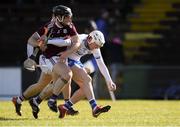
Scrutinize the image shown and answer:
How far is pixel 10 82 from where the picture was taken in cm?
2239

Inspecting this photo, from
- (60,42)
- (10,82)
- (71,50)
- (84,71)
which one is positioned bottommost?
(10,82)

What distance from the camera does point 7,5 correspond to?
95.6ft

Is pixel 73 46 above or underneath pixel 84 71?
above

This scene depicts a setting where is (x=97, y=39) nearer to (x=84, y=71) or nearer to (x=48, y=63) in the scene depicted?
(x=84, y=71)

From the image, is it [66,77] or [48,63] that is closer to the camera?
[66,77]

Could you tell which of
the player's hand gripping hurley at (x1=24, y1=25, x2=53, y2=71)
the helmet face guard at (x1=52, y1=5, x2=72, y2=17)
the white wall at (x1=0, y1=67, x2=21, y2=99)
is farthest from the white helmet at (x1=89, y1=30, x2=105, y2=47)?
the white wall at (x1=0, y1=67, x2=21, y2=99)

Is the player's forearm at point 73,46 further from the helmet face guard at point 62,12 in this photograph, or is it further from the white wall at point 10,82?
the white wall at point 10,82

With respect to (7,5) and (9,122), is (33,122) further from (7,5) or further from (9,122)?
(7,5)

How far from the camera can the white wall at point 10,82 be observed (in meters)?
22.3

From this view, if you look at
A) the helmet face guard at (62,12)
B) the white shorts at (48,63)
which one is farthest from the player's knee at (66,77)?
the helmet face guard at (62,12)

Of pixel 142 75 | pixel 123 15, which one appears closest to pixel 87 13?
pixel 123 15

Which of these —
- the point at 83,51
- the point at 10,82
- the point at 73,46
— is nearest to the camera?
the point at 73,46

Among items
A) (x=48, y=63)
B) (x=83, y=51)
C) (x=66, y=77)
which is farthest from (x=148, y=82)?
(x=66, y=77)

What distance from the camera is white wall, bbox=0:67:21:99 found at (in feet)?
73.2
